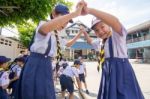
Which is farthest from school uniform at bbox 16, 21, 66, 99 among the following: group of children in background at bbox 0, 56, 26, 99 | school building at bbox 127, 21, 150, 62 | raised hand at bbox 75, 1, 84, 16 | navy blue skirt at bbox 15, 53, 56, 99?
school building at bbox 127, 21, 150, 62

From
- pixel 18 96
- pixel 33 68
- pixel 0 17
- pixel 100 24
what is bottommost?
pixel 18 96

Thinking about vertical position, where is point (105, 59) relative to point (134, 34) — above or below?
below

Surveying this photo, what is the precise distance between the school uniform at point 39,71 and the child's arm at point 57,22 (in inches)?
4.8

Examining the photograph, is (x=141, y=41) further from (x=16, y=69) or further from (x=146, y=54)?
(x=16, y=69)

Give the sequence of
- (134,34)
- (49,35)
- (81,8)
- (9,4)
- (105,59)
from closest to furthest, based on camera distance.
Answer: (81,8) → (49,35) → (105,59) → (9,4) → (134,34)

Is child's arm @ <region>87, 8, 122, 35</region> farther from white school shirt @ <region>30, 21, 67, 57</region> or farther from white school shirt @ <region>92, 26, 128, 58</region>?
white school shirt @ <region>30, 21, 67, 57</region>

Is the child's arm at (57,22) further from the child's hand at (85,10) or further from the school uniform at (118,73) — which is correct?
the school uniform at (118,73)

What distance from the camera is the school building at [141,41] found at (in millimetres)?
45128

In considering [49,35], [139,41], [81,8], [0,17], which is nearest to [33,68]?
[49,35]

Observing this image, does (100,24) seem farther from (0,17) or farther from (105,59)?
(0,17)

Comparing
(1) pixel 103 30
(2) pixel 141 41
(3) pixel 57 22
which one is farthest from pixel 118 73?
(2) pixel 141 41

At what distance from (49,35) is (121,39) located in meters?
0.83

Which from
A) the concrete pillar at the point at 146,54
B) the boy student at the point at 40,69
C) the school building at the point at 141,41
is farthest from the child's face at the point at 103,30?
the concrete pillar at the point at 146,54

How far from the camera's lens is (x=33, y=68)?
346cm
